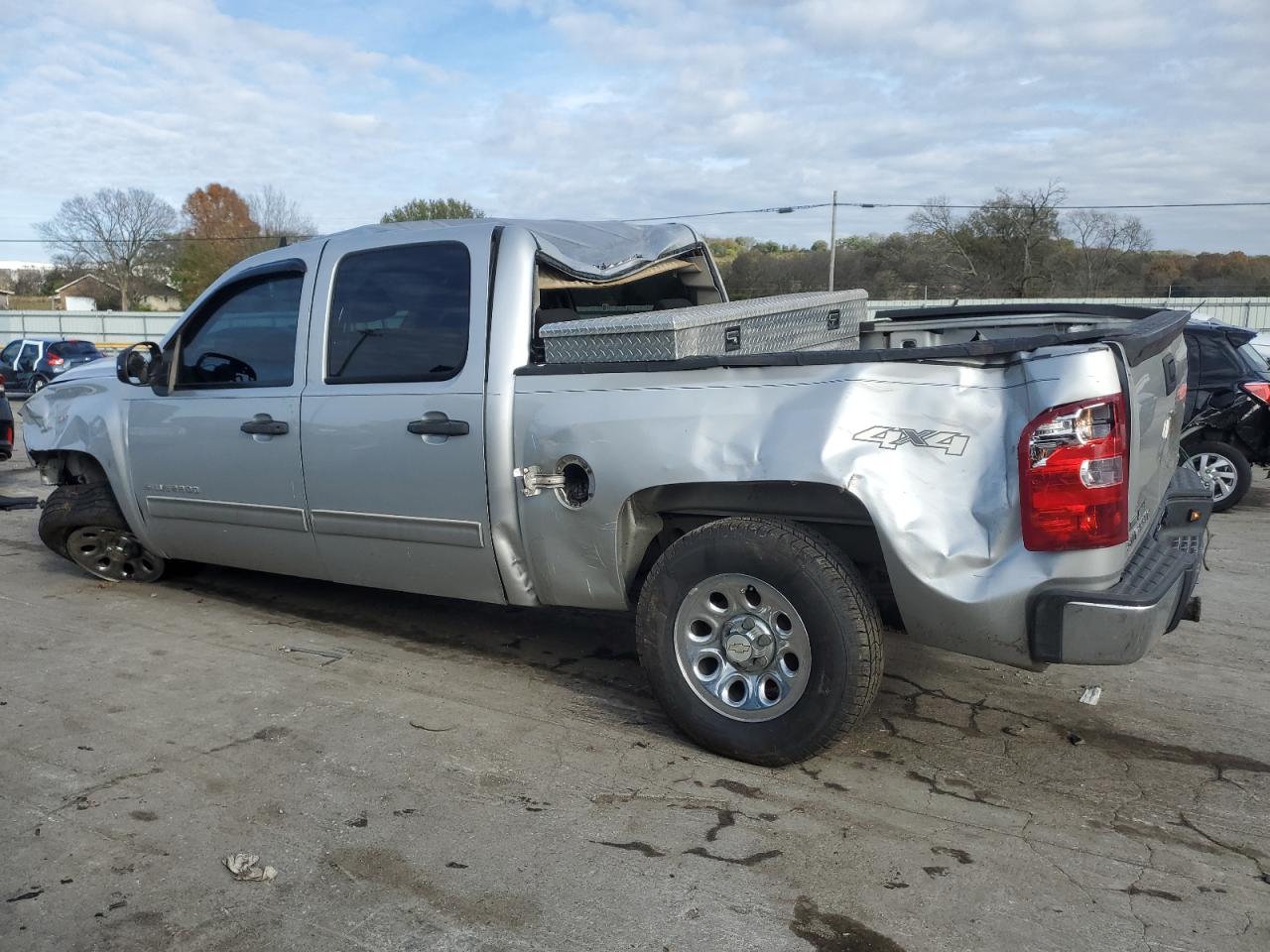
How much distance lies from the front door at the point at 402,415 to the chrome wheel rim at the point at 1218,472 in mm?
7414

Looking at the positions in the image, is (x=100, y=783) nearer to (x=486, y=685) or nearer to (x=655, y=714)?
(x=486, y=685)

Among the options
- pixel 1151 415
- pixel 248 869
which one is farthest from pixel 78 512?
pixel 1151 415

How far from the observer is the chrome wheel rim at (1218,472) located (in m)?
9.17

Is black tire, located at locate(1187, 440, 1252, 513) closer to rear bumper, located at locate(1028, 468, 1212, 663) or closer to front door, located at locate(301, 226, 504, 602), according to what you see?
rear bumper, located at locate(1028, 468, 1212, 663)

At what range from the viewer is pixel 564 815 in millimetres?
3400

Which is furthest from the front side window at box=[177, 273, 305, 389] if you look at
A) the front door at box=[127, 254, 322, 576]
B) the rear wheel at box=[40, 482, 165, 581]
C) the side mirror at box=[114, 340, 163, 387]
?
the rear wheel at box=[40, 482, 165, 581]

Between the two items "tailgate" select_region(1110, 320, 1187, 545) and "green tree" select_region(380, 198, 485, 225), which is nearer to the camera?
"tailgate" select_region(1110, 320, 1187, 545)

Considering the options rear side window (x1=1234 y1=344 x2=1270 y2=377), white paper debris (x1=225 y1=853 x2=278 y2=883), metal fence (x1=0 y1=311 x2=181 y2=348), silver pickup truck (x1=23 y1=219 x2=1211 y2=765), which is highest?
metal fence (x1=0 y1=311 x2=181 y2=348)

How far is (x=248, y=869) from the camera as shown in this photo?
3.08m

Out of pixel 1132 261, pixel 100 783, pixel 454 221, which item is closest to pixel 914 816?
pixel 100 783

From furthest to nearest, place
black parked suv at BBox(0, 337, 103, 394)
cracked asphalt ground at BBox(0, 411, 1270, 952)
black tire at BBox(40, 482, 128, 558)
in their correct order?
black parked suv at BBox(0, 337, 103, 394) < black tire at BBox(40, 482, 128, 558) < cracked asphalt ground at BBox(0, 411, 1270, 952)

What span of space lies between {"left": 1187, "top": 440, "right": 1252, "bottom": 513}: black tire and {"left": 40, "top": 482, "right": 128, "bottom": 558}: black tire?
27.9ft

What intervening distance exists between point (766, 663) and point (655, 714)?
0.79 metres

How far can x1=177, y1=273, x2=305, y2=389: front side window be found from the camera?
16.5 feet
